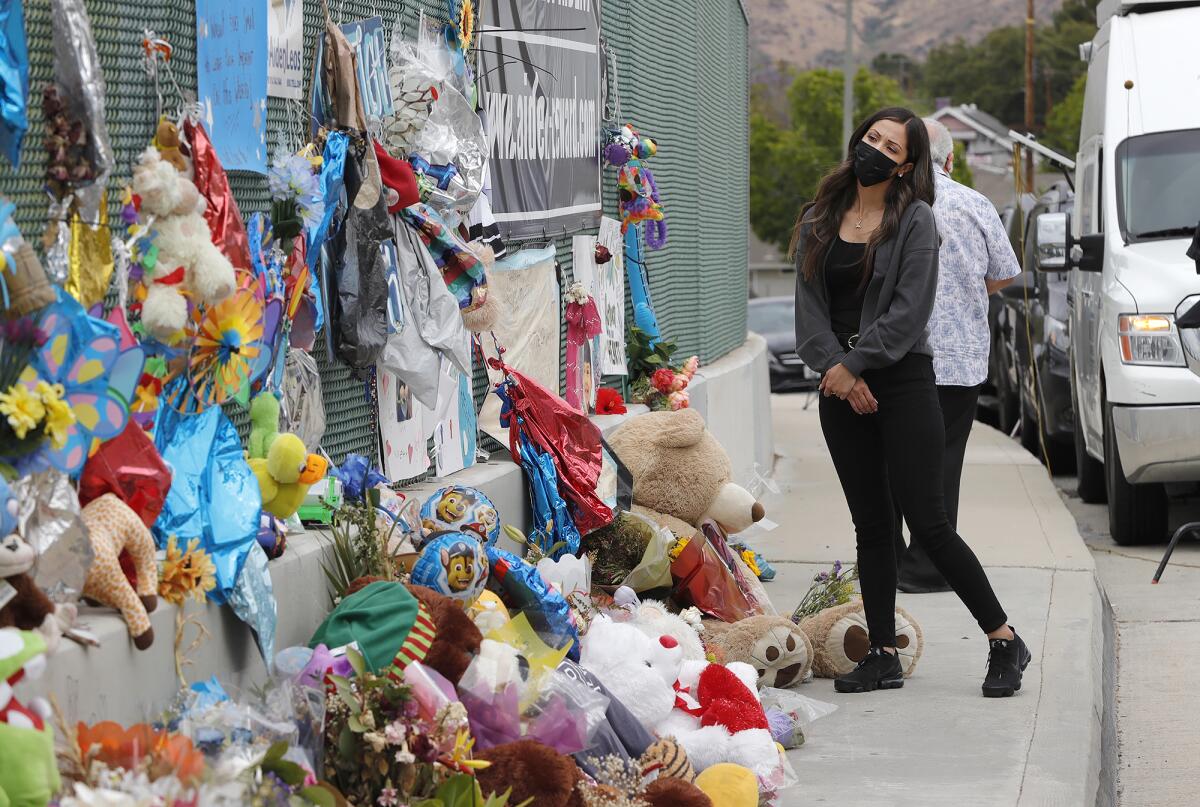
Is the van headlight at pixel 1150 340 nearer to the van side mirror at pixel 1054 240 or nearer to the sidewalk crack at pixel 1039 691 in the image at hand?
the van side mirror at pixel 1054 240

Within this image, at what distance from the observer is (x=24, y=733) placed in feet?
8.46

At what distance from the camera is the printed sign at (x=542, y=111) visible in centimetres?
624

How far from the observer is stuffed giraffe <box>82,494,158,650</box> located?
3.16 m

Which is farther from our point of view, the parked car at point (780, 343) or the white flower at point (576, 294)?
the parked car at point (780, 343)

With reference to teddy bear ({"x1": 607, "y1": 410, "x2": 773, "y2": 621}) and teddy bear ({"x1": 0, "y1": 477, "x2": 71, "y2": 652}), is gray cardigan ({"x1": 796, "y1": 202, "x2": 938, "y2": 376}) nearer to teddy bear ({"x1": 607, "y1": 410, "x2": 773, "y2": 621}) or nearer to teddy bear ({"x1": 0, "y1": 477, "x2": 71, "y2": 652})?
teddy bear ({"x1": 607, "y1": 410, "x2": 773, "y2": 621})

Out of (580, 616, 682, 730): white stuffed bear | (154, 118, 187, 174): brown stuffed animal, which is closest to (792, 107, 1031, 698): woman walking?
(580, 616, 682, 730): white stuffed bear

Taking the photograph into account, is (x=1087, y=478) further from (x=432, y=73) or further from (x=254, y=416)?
(x=254, y=416)

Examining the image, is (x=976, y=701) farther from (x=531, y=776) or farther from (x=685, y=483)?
(x=531, y=776)

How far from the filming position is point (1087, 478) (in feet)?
35.3

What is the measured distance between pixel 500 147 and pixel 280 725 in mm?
3432

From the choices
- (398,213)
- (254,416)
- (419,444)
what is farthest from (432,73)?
(254,416)

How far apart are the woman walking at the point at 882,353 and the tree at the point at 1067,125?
55.6 metres

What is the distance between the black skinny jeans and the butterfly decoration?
2.66 m

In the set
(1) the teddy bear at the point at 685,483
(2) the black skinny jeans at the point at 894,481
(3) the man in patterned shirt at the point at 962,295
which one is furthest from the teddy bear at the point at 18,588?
(3) the man in patterned shirt at the point at 962,295
